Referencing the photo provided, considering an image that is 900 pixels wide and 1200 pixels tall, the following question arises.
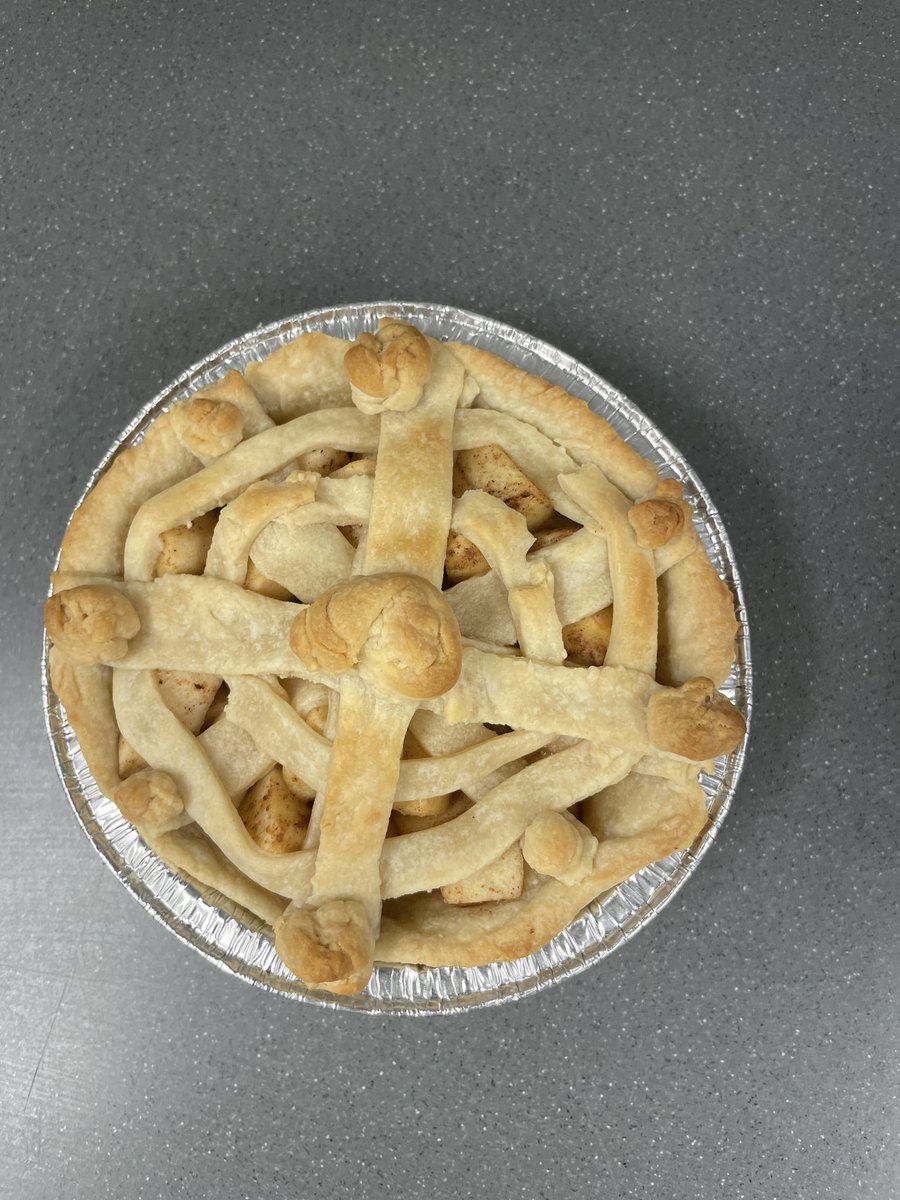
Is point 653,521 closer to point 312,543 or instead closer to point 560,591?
point 560,591

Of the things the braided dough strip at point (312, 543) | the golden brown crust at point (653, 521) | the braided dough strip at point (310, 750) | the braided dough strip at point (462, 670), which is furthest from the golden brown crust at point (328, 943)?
the golden brown crust at point (653, 521)

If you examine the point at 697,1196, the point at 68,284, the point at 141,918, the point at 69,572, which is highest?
the point at 68,284

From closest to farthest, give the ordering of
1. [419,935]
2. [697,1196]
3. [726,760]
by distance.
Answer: [419,935]
[726,760]
[697,1196]

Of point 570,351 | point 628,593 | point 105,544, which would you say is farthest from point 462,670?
point 570,351

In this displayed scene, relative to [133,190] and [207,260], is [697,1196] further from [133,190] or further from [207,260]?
[133,190]

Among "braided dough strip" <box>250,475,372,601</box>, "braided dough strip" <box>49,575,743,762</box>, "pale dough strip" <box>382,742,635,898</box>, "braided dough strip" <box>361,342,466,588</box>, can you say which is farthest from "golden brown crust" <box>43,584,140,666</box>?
"pale dough strip" <box>382,742,635,898</box>

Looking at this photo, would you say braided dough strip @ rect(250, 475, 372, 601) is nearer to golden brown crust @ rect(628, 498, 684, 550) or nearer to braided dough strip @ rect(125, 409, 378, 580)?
braided dough strip @ rect(125, 409, 378, 580)

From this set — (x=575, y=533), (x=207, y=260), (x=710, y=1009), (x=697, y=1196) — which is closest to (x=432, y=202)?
(x=207, y=260)
